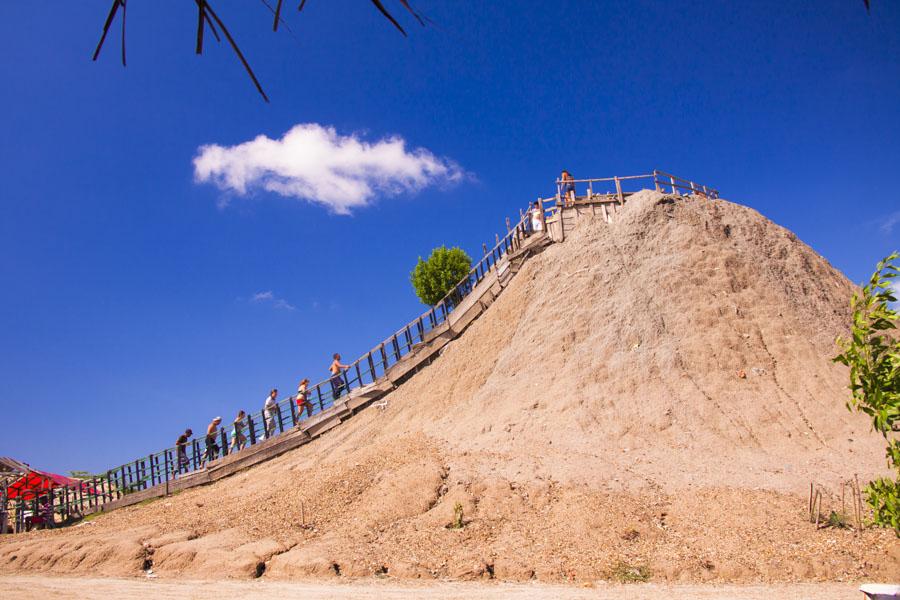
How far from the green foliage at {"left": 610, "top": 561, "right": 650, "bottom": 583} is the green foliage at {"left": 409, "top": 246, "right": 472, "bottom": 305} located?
25782 millimetres

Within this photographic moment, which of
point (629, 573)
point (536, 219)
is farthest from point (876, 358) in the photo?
point (536, 219)

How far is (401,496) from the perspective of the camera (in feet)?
43.3

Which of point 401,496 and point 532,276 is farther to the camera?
point 532,276

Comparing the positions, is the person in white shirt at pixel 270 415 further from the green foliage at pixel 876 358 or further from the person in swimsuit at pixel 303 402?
the green foliage at pixel 876 358

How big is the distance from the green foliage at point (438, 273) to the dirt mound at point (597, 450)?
13.7m

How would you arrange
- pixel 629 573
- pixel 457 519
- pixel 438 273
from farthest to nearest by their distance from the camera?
pixel 438 273 < pixel 457 519 < pixel 629 573

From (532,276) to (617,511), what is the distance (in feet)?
36.0

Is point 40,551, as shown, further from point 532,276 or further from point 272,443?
point 532,276

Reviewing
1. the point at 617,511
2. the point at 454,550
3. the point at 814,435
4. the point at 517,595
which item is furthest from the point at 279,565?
the point at 814,435

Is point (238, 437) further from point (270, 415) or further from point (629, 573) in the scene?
point (629, 573)

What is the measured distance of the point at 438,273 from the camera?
35.7 m

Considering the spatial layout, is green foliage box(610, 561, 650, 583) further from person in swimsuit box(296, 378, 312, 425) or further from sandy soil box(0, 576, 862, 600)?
person in swimsuit box(296, 378, 312, 425)

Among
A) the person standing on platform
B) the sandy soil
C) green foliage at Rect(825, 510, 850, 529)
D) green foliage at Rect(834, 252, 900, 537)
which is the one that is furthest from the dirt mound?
green foliage at Rect(834, 252, 900, 537)

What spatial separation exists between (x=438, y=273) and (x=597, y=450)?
22.1 metres
